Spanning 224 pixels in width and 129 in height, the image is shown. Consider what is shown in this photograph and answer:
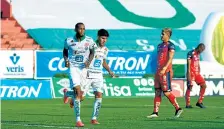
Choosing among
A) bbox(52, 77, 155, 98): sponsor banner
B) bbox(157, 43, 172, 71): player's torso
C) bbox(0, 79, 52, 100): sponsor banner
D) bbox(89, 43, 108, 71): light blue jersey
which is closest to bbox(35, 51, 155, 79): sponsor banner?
bbox(52, 77, 155, 98): sponsor banner

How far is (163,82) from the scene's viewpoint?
19.9 meters

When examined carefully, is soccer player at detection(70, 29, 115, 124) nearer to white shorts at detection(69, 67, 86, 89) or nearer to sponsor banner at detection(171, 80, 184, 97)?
white shorts at detection(69, 67, 86, 89)

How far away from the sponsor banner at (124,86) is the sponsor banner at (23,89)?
2.95 feet

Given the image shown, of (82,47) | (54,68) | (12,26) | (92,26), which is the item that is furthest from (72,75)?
(92,26)

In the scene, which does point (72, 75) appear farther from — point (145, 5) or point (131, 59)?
point (145, 5)

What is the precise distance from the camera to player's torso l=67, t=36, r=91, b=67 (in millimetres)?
17000

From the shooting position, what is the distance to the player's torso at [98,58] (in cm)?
1797

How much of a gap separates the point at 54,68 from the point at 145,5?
15.3 m

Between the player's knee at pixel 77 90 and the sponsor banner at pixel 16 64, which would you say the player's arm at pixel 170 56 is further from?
the sponsor banner at pixel 16 64

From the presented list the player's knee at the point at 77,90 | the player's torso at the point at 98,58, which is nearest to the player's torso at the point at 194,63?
the player's torso at the point at 98,58

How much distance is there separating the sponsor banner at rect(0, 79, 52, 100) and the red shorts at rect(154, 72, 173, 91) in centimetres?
1359

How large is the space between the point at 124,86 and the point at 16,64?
5372mm

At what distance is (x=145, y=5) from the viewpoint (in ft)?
172

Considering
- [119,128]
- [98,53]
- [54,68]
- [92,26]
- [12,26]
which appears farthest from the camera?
[92,26]
